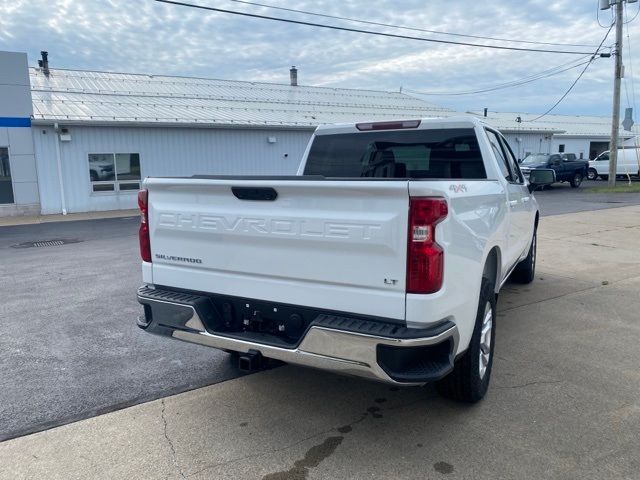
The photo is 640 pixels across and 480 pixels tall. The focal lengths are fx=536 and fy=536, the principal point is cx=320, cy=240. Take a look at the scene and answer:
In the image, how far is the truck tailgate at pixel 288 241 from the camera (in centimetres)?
288

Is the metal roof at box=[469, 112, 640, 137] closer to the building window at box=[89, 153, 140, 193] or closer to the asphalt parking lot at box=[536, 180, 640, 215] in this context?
the asphalt parking lot at box=[536, 180, 640, 215]

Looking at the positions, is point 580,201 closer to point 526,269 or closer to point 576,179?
point 576,179

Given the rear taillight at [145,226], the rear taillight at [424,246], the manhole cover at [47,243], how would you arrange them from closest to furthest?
the rear taillight at [424,246] → the rear taillight at [145,226] → the manhole cover at [47,243]

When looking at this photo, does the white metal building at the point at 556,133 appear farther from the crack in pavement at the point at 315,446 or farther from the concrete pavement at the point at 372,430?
the crack in pavement at the point at 315,446

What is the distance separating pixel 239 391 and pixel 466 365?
170cm

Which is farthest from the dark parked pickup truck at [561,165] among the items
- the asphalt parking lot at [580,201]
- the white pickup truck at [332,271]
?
the white pickup truck at [332,271]

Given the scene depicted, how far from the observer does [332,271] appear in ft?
10.0

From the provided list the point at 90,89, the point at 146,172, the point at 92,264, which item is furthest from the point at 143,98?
the point at 92,264

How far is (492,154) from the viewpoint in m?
4.79

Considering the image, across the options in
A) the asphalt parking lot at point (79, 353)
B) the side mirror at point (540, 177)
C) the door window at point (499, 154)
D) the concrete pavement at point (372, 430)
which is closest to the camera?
the concrete pavement at point (372, 430)

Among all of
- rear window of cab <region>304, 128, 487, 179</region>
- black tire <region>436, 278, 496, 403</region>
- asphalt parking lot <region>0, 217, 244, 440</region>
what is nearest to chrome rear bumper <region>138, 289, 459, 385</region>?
black tire <region>436, 278, 496, 403</region>

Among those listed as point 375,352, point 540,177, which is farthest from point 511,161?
point 375,352

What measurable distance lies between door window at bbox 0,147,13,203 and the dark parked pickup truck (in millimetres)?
20826

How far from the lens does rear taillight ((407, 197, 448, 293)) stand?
2.77 meters
